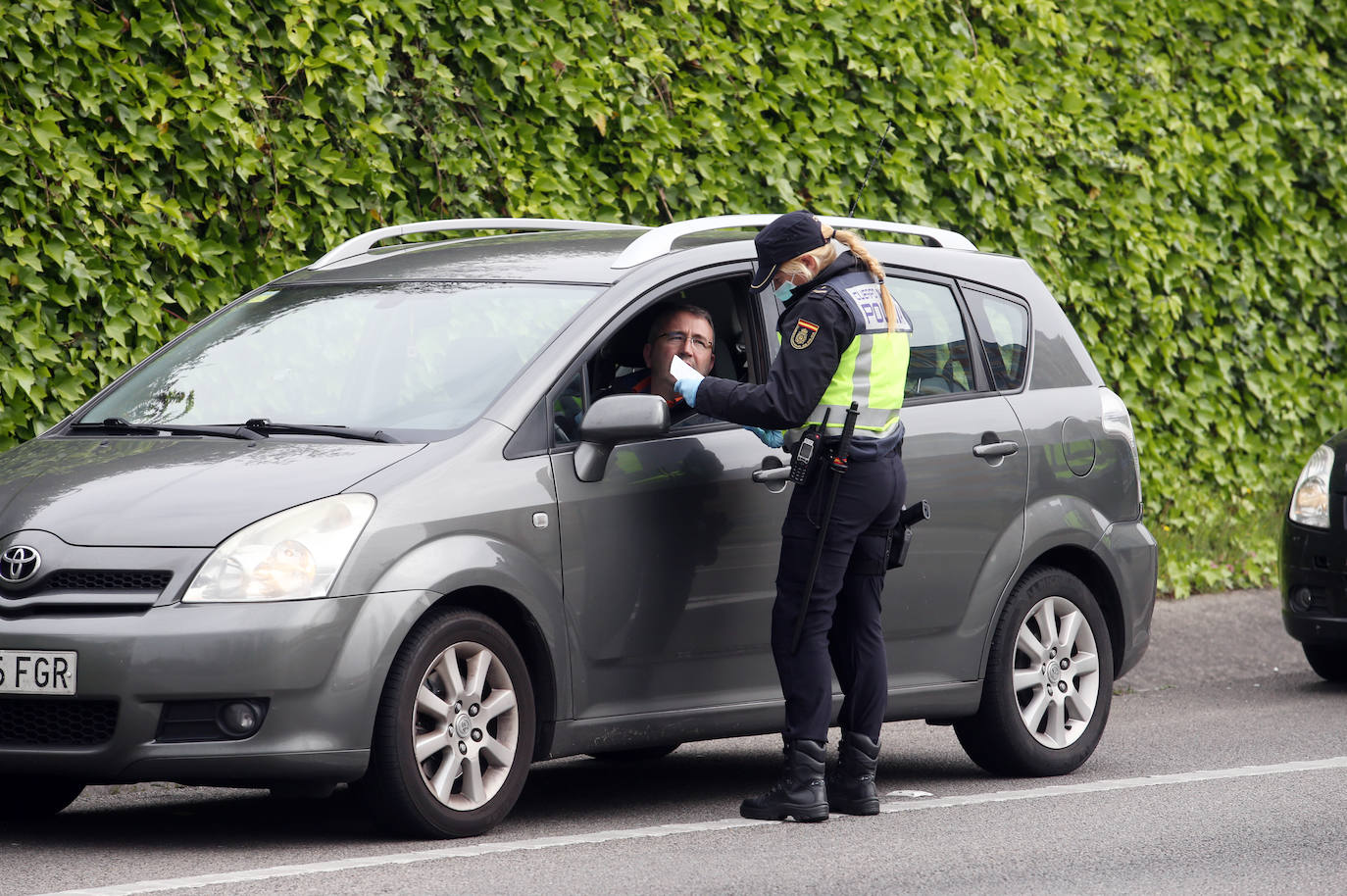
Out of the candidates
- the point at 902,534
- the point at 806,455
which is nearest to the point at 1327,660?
the point at 902,534

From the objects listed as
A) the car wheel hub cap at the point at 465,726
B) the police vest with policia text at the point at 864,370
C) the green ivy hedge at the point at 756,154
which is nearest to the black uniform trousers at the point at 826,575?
the police vest with policia text at the point at 864,370

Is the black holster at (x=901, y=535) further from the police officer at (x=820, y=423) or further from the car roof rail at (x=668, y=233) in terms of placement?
the car roof rail at (x=668, y=233)

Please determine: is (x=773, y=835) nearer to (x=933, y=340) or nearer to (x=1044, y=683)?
(x=1044, y=683)

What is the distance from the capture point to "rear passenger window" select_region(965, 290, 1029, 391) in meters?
7.44

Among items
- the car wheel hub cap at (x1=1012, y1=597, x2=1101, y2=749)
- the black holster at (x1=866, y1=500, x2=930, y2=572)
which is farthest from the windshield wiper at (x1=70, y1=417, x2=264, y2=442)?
the car wheel hub cap at (x1=1012, y1=597, x2=1101, y2=749)

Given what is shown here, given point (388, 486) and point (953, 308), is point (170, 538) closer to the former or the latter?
point (388, 486)

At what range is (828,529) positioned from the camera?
621cm

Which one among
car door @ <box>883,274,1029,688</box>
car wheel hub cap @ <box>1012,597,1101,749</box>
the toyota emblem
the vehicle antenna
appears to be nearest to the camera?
the toyota emblem

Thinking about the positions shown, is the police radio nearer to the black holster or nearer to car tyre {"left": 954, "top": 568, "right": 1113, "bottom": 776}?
the black holster

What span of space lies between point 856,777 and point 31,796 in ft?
8.29

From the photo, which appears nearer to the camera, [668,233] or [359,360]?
[359,360]

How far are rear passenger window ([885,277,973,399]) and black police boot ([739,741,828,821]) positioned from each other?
1434 mm

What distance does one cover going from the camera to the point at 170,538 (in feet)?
17.8

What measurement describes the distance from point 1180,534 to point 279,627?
8655mm
